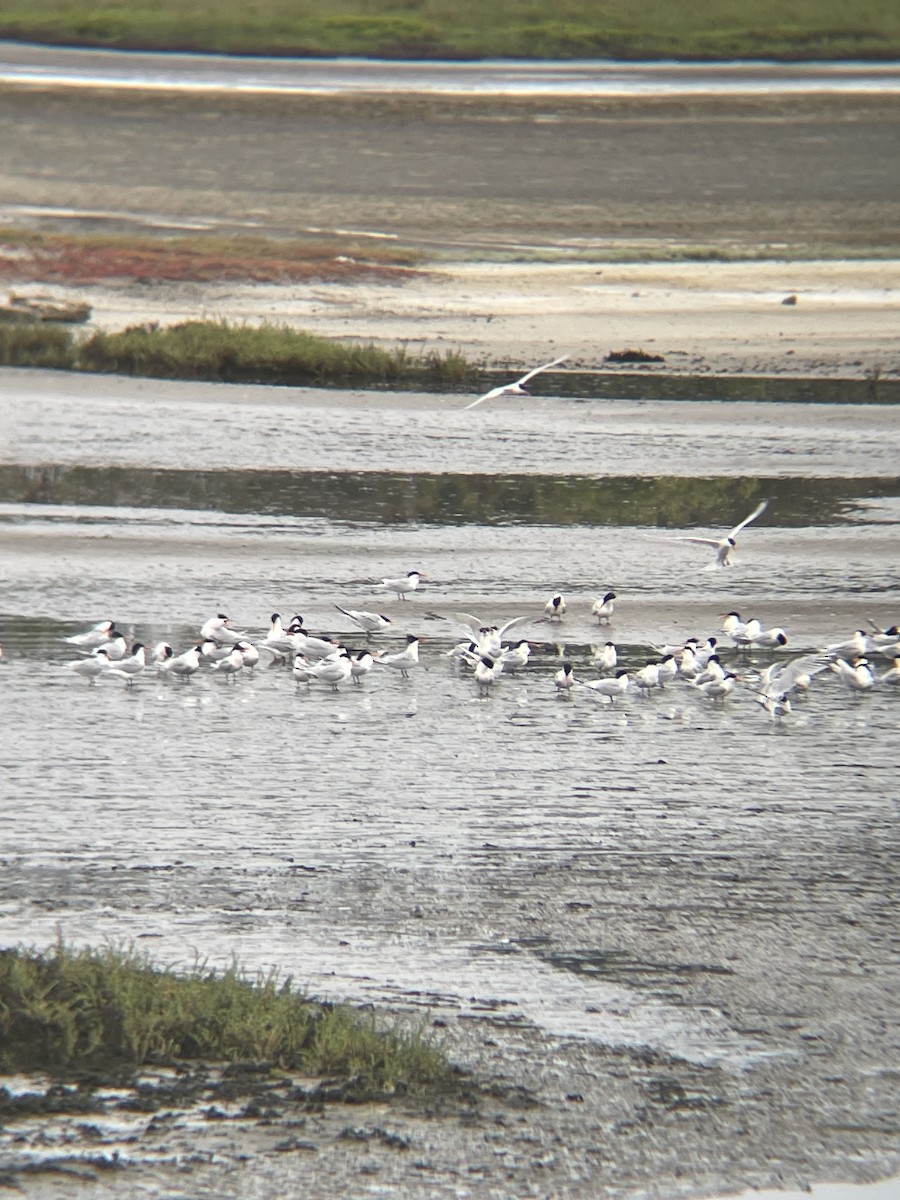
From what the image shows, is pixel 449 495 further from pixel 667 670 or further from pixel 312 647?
pixel 667 670

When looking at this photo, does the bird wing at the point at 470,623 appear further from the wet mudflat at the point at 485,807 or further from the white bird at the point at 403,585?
A: the white bird at the point at 403,585

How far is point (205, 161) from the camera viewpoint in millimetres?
35781

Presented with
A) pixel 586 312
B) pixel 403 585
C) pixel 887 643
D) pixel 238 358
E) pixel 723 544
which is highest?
pixel 586 312

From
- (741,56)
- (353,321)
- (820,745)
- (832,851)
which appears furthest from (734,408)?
(741,56)

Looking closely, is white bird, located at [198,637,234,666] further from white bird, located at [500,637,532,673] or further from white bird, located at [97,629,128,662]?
white bird, located at [500,637,532,673]

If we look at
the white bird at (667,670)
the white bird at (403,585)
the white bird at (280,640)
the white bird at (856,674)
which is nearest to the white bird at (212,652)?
the white bird at (280,640)

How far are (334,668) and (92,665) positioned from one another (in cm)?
156

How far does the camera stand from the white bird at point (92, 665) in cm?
1283

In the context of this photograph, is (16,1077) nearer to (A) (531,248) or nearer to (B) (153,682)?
(B) (153,682)

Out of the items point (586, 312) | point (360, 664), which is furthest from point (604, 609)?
point (586, 312)

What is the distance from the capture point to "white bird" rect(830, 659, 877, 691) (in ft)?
44.0

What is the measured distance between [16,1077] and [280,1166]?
112 cm

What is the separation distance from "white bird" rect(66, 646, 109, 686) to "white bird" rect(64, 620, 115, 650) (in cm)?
24

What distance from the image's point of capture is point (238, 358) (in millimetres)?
23641
